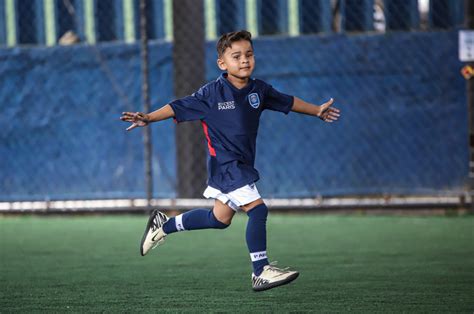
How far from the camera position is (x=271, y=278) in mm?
4781

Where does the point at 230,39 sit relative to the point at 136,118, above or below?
above

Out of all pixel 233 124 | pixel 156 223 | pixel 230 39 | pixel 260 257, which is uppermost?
pixel 230 39

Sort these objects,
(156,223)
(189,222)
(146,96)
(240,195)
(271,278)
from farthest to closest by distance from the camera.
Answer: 1. (146,96)
2. (156,223)
3. (189,222)
4. (240,195)
5. (271,278)

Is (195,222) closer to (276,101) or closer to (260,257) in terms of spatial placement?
(260,257)

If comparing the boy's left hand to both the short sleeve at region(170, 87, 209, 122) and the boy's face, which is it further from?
the short sleeve at region(170, 87, 209, 122)

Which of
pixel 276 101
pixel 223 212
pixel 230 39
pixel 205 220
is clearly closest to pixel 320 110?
pixel 276 101

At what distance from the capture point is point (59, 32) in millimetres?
9578

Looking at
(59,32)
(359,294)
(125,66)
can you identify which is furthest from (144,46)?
(359,294)

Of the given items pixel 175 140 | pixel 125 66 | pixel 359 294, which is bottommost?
pixel 359 294

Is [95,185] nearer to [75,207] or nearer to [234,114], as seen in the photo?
[75,207]

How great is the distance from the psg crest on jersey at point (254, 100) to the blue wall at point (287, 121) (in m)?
3.62

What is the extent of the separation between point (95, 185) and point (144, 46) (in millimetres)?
1365

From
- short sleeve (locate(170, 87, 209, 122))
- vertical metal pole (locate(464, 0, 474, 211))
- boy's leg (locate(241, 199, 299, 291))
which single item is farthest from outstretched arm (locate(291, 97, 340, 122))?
vertical metal pole (locate(464, 0, 474, 211))

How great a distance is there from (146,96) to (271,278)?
4181 millimetres
